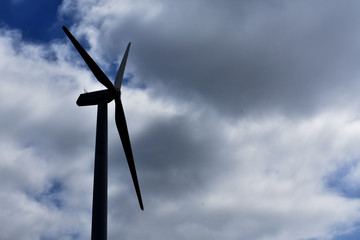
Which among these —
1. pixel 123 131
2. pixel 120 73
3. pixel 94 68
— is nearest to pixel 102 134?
pixel 123 131

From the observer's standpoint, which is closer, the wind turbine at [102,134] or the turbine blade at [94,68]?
the wind turbine at [102,134]

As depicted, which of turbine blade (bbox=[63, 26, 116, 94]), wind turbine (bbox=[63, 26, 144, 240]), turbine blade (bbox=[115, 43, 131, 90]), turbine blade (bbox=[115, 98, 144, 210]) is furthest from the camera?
turbine blade (bbox=[115, 43, 131, 90])

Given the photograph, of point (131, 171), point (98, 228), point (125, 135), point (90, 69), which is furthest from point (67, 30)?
point (98, 228)

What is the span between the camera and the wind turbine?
27.1 meters

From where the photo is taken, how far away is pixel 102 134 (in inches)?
1205

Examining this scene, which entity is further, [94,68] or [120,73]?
[120,73]

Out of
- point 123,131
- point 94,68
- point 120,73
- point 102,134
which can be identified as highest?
point 120,73

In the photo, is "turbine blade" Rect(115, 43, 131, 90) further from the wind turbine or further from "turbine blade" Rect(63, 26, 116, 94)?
"turbine blade" Rect(63, 26, 116, 94)

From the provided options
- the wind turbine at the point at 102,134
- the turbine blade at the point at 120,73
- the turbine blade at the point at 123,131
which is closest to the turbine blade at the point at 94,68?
the wind turbine at the point at 102,134

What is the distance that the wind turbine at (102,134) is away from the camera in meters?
27.1

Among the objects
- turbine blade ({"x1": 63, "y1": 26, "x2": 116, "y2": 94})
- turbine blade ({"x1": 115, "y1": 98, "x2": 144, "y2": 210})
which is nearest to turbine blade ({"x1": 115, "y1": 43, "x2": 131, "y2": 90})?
turbine blade ({"x1": 63, "y1": 26, "x2": 116, "y2": 94})

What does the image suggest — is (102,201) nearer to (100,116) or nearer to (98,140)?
(98,140)

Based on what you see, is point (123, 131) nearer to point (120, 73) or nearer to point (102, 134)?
point (102, 134)

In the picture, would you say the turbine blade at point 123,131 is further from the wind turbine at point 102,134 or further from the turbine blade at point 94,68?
the turbine blade at point 94,68
